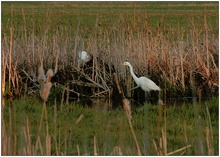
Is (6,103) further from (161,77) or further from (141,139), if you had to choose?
(141,139)

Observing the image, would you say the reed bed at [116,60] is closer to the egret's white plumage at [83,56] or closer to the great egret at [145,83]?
the egret's white plumage at [83,56]

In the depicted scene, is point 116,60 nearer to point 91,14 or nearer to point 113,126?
point 113,126

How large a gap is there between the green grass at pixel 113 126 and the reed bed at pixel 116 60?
0.68 meters

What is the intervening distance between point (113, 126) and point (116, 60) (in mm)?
2616

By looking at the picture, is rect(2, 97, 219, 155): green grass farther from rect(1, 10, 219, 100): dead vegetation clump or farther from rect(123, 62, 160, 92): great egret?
rect(1, 10, 219, 100): dead vegetation clump

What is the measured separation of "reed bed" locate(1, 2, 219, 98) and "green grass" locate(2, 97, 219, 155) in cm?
68

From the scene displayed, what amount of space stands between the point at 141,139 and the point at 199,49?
352 centimetres

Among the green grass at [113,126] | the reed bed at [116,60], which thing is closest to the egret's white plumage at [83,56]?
the reed bed at [116,60]

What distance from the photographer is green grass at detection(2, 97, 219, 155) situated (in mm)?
5832

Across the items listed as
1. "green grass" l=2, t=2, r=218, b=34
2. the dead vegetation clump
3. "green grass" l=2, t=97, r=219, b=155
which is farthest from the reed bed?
"green grass" l=2, t=97, r=219, b=155

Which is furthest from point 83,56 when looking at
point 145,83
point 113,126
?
point 113,126

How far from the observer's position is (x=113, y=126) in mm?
6820

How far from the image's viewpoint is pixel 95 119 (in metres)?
7.21

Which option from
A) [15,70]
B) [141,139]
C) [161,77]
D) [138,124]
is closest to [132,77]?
[161,77]
